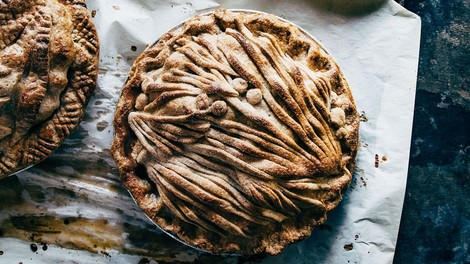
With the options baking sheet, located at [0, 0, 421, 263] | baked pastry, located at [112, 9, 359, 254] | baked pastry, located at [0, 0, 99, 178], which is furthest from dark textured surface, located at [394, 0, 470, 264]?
baked pastry, located at [0, 0, 99, 178]

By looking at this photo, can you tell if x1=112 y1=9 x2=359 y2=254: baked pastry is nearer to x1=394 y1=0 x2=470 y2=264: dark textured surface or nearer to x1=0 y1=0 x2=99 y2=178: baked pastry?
→ x1=0 y1=0 x2=99 y2=178: baked pastry

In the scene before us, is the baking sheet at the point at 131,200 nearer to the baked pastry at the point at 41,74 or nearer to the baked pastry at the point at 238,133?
the baked pastry at the point at 41,74

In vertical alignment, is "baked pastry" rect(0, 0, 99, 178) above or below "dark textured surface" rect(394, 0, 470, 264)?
above

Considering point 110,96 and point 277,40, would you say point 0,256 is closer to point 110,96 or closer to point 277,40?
point 110,96

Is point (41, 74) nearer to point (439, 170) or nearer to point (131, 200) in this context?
point (131, 200)

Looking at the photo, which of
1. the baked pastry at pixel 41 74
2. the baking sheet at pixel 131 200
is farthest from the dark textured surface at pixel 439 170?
the baked pastry at pixel 41 74

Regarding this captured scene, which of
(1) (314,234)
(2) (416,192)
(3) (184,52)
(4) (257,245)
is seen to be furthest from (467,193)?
(3) (184,52)
